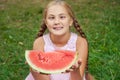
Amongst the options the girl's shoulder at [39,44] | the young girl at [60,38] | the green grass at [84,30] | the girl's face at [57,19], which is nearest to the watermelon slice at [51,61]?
the young girl at [60,38]

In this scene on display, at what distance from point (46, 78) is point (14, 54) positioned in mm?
1565

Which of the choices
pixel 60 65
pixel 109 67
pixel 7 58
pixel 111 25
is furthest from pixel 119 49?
pixel 60 65

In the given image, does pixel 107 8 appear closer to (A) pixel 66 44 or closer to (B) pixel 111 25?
(B) pixel 111 25

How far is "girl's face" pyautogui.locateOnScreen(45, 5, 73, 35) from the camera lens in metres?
3.19

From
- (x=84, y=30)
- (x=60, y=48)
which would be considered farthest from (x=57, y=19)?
(x=84, y=30)

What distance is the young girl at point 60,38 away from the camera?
126 inches

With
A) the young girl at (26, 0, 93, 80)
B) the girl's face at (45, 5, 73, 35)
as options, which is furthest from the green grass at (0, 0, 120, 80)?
the girl's face at (45, 5, 73, 35)

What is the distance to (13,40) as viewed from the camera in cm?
532

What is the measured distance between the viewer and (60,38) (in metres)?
3.37

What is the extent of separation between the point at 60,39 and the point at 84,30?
2409 millimetres

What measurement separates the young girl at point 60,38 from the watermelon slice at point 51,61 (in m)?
0.13

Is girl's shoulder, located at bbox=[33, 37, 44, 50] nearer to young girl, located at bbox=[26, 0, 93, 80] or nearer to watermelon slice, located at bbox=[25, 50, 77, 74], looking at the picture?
young girl, located at bbox=[26, 0, 93, 80]

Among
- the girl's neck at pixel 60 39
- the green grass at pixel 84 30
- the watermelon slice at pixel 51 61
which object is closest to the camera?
the watermelon slice at pixel 51 61

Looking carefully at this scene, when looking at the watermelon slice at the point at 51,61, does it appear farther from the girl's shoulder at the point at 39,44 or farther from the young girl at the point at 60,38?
the girl's shoulder at the point at 39,44
